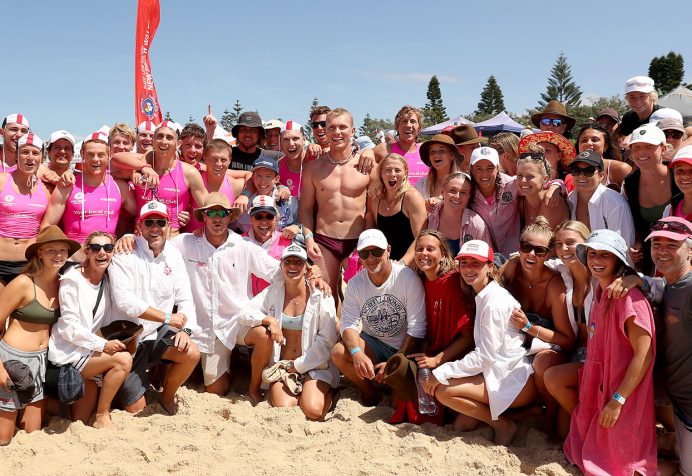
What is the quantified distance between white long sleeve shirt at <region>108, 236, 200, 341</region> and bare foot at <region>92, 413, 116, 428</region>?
24.9 inches

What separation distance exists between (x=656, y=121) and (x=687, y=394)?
10.4ft

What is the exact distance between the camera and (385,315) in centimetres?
459

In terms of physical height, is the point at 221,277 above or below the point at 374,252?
below

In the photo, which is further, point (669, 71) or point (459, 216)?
point (669, 71)

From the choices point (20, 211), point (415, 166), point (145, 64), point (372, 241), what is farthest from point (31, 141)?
point (145, 64)

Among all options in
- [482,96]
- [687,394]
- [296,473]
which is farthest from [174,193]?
[482,96]

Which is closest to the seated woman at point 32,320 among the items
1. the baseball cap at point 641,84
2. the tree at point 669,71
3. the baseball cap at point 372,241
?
the baseball cap at point 372,241

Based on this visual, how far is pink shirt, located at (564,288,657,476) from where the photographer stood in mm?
3398

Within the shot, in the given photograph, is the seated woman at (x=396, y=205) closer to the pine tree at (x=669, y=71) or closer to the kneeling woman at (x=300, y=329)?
the kneeling woman at (x=300, y=329)

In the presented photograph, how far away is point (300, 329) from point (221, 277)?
86 cm

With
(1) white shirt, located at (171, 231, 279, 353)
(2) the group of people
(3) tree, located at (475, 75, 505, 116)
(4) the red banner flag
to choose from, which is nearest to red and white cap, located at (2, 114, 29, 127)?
(2) the group of people

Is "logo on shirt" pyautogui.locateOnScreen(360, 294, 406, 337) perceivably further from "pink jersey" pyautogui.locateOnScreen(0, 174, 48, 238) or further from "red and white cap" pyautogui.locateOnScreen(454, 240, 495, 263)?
"pink jersey" pyautogui.locateOnScreen(0, 174, 48, 238)

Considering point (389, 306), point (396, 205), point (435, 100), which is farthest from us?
point (435, 100)

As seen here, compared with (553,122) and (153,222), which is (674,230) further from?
(153,222)
